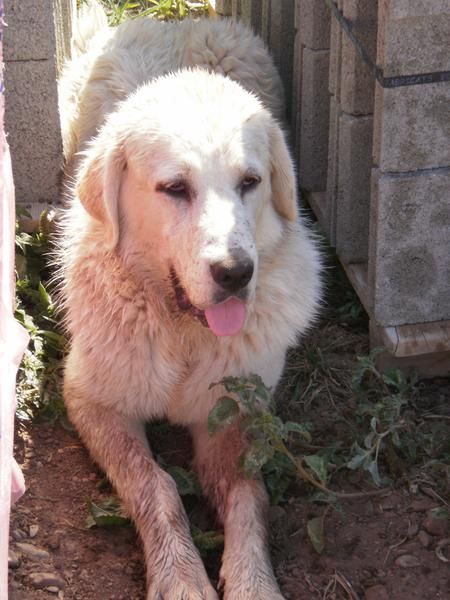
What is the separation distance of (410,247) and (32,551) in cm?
181

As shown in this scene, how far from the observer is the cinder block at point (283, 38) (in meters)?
5.38

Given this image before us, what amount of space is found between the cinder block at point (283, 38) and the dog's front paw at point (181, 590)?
310cm

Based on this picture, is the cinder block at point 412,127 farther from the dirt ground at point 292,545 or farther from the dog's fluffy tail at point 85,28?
the dog's fluffy tail at point 85,28

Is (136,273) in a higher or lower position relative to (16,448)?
higher

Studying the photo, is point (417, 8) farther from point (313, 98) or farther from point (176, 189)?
point (313, 98)

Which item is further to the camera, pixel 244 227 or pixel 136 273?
pixel 136 273

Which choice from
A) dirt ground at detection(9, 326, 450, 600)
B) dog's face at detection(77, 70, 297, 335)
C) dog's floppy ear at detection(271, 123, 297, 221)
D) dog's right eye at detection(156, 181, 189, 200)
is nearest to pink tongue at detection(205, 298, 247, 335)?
dog's face at detection(77, 70, 297, 335)

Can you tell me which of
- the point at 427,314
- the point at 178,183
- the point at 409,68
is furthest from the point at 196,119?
the point at 427,314

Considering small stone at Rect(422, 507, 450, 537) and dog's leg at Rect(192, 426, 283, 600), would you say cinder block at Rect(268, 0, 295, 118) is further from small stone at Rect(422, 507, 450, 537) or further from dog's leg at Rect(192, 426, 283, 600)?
small stone at Rect(422, 507, 450, 537)

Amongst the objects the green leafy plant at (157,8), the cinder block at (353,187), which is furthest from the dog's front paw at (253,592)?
the green leafy plant at (157,8)

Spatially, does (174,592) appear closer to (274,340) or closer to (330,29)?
(274,340)

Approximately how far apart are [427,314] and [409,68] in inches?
39.6

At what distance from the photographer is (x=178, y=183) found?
328 cm

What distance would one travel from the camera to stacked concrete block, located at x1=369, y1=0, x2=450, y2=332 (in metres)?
3.47
